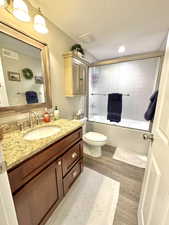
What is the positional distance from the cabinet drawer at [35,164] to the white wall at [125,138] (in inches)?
59.9

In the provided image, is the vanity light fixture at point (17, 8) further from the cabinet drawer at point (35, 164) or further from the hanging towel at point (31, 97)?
the cabinet drawer at point (35, 164)

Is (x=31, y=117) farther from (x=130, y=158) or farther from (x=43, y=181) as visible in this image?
(x=130, y=158)

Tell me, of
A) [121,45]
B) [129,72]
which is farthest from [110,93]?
[121,45]

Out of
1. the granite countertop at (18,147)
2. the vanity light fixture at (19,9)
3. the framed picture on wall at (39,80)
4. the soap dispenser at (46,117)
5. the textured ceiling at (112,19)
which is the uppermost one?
the textured ceiling at (112,19)

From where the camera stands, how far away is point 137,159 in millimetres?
1961

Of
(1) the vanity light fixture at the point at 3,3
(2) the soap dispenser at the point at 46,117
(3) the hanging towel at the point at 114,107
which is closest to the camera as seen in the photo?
(1) the vanity light fixture at the point at 3,3

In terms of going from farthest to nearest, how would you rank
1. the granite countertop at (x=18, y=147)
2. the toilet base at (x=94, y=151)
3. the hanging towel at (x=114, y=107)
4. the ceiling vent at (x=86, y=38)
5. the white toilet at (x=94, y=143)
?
the hanging towel at (x=114, y=107) < the toilet base at (x=94, y=151) < the white toilet at (x=94, y=143) < the ceiling vent at (x=86, y=38) < the granite countertop at (x=18, y=147)

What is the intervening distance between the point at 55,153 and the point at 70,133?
288 mm

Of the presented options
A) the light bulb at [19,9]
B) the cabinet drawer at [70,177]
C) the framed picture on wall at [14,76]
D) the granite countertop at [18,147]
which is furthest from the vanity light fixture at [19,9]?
the cabinet drawer at [70,177]

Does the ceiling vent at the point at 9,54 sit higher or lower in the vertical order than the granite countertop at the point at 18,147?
higher

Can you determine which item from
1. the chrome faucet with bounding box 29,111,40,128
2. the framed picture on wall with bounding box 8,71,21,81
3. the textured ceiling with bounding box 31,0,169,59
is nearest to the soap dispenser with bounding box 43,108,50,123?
the chrome faucet with bounding box 29,111,40,128

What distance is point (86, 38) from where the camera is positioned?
186 centimetres

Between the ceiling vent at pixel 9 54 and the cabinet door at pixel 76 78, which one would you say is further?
the cabinet door at pixel 76 78

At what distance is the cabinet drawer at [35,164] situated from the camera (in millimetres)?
656
